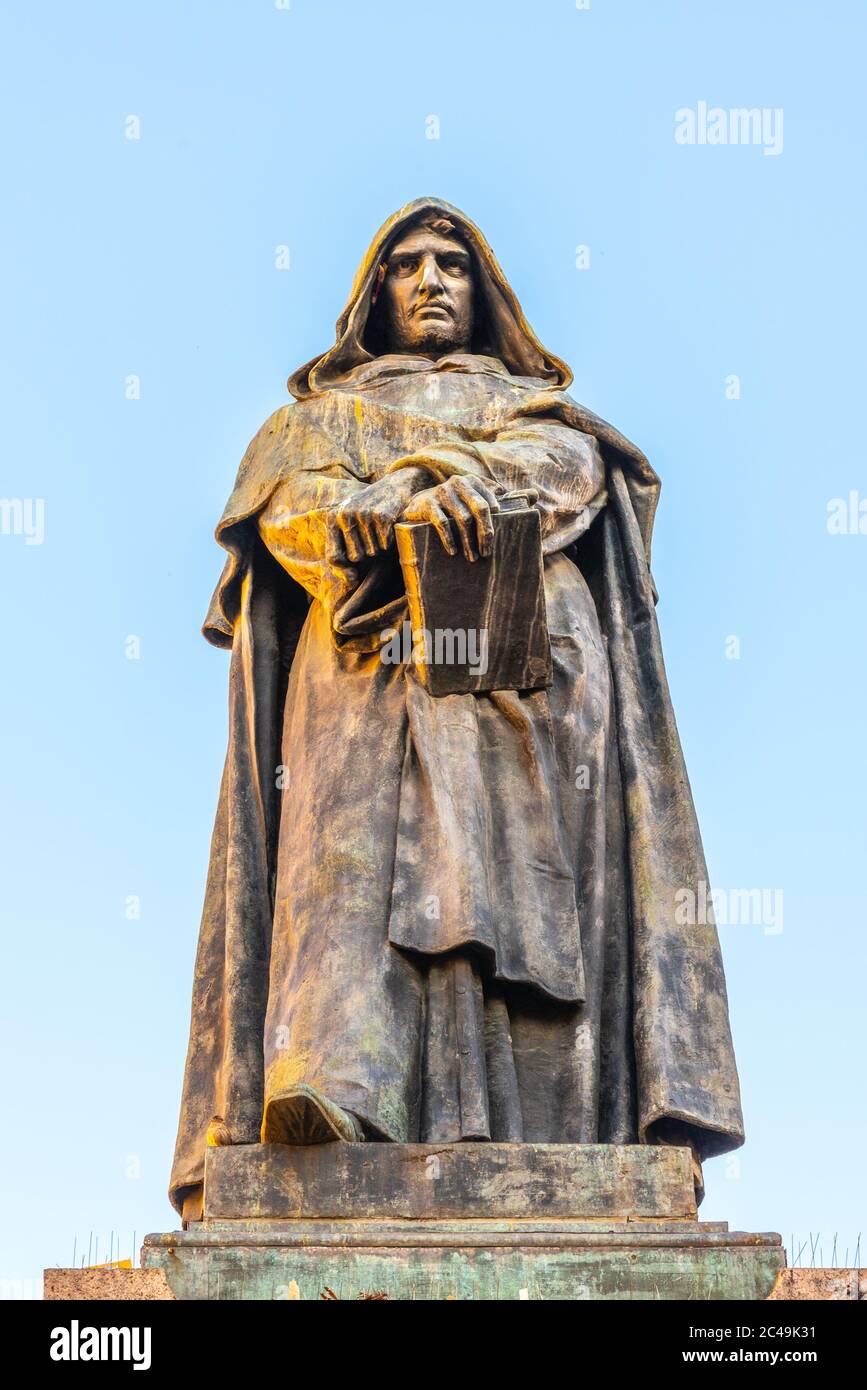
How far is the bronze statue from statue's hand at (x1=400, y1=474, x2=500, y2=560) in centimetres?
1

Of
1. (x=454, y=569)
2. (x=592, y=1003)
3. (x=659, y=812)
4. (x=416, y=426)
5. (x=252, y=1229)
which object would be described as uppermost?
(x=416, y=426)

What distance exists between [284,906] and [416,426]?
2.67 meters

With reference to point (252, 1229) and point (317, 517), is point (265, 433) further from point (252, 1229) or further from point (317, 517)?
point (252, 1229)

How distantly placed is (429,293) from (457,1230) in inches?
218

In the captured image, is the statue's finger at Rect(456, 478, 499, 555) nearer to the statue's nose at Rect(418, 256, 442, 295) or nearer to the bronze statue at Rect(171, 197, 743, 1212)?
the bronze statue at Rect(171, 197, 743, 1212)

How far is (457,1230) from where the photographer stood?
10.5 m

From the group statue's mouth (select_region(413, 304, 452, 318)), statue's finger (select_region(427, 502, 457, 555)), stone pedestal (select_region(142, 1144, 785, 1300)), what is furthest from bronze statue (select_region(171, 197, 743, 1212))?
statue's mouth (select_region(413, 304, 452, 318))

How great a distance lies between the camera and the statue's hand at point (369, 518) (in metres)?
12.1

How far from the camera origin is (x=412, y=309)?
14.1 meters

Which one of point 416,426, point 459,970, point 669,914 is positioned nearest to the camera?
point 459,970

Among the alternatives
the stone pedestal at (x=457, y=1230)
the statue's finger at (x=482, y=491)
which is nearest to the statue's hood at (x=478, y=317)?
the statue's finger at (x=482, y=491)

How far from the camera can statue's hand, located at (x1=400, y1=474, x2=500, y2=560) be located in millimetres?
11812

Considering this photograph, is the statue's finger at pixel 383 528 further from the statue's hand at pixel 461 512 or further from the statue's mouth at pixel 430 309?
the statue's mouth at pixel 430 309

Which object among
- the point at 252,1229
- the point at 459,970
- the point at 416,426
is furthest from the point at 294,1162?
the point at 416,426
